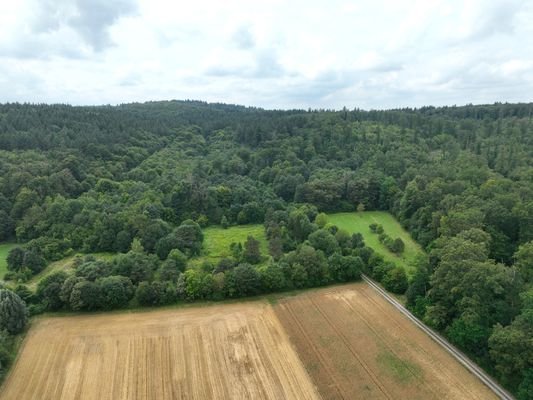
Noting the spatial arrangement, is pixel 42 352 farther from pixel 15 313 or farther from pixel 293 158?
pixel 293 158

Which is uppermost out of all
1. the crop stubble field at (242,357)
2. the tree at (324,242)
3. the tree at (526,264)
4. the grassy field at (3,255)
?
the tree at (526,264)

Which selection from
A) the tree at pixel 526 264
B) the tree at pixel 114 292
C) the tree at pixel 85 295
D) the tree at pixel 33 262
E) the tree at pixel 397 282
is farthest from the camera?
Answer: the tree at pixel 33 262

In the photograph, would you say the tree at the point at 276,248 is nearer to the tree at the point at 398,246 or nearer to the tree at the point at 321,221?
the tree at the point at 321,221

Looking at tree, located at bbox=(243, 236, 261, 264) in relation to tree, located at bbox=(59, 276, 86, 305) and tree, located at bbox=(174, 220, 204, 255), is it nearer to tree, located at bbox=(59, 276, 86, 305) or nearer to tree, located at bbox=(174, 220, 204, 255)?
tree, located at bbox=(174, 220, 204, 255)

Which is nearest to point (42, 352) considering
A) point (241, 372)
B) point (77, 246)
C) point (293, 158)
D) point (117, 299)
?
point (117, 299)

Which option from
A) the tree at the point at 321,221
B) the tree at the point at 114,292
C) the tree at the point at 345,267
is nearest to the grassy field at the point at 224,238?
the tree at the point at 321,221

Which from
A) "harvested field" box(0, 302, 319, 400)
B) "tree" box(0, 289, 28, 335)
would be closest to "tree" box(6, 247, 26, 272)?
"tree" box(0, 289, 28, 335)
